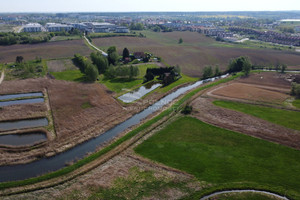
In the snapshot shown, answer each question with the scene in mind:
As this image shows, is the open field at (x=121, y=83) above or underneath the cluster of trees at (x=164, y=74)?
underneath

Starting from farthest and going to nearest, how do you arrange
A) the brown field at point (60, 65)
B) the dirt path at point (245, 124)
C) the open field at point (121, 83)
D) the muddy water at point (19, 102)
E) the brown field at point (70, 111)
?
1. the brown field at point (60, 65)
2. the open field at point (121, 83)
3. the muddy water at point (19, 102)
4. the dirt path at point (245, 124)
5. the brown field at point (70, 111)

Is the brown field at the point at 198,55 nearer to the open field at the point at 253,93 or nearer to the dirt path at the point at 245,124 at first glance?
the open field at the point at 253,93

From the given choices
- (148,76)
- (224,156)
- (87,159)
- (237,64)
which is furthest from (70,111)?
(237,64)

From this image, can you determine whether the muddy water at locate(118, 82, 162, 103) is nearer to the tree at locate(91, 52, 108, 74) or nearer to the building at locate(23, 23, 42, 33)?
the tree at locate(91, 52, 108, 74)

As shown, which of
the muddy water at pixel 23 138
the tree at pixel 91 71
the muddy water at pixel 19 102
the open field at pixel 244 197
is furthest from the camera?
the tree at pixel 91 71

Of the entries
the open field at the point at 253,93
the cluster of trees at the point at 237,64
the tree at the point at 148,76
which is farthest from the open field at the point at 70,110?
the cluster of trees at the point at 237,64

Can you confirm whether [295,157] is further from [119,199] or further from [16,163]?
[16,163]

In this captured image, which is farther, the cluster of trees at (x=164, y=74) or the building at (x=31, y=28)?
the building at (x=31, y=28)

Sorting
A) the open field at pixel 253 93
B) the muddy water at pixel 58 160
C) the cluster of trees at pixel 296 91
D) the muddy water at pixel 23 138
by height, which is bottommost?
the muddy water at pixel 58 160
